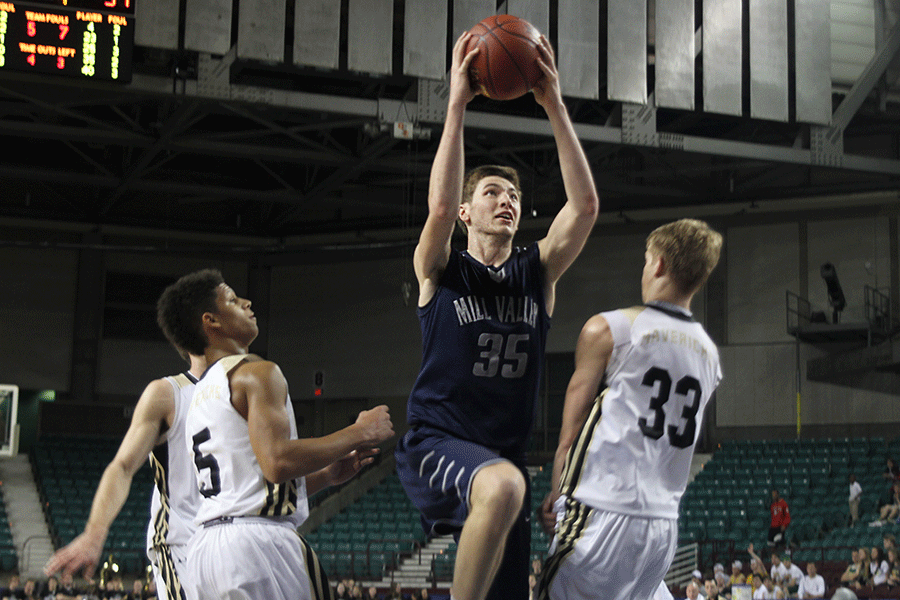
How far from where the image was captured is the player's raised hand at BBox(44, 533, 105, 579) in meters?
4.06

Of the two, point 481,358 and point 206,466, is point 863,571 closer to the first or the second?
point 481,358

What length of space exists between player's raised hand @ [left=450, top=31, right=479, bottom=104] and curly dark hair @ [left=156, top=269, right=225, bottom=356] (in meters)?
1.36

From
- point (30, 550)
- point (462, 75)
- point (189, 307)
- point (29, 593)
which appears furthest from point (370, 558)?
point (462, 75)

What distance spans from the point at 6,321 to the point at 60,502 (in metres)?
6.34

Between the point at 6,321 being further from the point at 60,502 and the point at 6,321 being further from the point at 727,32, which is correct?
the point at 727,32

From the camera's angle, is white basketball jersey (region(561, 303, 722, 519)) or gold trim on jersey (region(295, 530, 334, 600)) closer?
white basketball jersey (region(561, 303, 722, 519))

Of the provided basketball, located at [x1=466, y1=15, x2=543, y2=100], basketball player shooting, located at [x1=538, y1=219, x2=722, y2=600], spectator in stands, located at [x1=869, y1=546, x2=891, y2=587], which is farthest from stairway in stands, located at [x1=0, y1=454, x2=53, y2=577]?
basketball, located at [x1=466, y1=15, x2=543, y2=100]

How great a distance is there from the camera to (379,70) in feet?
58.7

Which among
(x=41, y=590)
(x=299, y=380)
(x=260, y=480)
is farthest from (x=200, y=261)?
(x=260, y=480)

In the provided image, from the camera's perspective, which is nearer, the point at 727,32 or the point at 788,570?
the point at 788,570

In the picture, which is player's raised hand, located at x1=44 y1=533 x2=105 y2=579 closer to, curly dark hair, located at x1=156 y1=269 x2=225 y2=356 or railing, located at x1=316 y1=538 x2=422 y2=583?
curly dark hair, located at x1=156 y1=269 x2=225 y2=356

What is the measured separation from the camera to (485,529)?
382 centimetres

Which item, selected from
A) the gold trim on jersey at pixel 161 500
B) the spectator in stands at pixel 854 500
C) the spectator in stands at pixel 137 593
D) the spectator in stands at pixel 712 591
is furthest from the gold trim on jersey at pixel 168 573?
the spectator in stands at pixel 854 500

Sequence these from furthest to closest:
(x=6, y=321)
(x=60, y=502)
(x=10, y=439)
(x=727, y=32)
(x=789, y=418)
Answer: (x=6, y=321)
(x=789, y=418)
(x=60, y=502)
(x=727, y=32)
(x=10, y=439)
